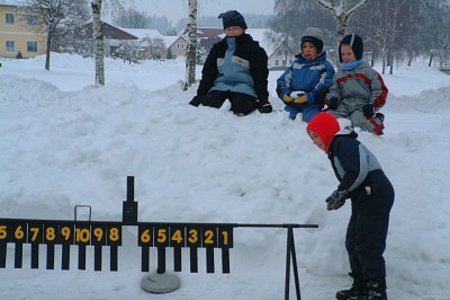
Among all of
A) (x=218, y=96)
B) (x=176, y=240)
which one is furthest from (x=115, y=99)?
(x=176, y=240)

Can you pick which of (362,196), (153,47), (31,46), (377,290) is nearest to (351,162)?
(362,196)

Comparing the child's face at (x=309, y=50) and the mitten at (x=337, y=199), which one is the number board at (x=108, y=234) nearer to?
the mitten at (x=337, y=199)

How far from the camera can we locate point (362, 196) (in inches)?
141

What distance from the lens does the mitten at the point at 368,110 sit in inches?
234

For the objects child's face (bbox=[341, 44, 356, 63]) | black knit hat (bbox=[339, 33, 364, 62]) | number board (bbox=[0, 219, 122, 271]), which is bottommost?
number board (bbox=[0, 219, 122, 271])

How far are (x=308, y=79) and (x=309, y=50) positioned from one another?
14.6 inches

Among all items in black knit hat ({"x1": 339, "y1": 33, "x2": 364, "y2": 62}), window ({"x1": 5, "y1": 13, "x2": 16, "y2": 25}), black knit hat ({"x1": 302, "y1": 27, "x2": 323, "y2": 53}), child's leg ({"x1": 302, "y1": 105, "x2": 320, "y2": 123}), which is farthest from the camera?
window ({"x1": 5, "y1": 13, "x2": 16, "y2": 25})

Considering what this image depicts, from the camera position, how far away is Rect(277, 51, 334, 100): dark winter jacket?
6.32m

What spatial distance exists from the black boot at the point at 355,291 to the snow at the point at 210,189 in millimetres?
188

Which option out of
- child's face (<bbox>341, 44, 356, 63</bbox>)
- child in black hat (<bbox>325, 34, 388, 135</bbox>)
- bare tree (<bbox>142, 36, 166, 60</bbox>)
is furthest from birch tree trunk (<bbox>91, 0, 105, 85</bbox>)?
bare tree (<bbox>142, 36, 166, 60</bbox>)

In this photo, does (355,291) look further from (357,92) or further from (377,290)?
(357,92)

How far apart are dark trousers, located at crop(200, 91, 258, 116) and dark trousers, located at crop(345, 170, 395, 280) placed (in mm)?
2844

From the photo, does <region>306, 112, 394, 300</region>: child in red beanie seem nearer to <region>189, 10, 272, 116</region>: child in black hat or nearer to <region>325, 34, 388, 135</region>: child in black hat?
<region>325, 34, 388, 135</region>: child in black hat

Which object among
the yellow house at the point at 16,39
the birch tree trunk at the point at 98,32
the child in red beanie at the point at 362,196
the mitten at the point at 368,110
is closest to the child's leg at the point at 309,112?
the mitten at the point at 368,110
